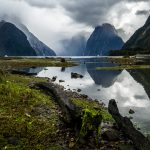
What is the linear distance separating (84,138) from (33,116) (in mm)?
8663

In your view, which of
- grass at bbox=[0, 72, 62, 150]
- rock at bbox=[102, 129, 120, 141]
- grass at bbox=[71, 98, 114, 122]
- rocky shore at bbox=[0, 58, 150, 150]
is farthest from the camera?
grass at bbox=[71, 98, 114, 122]

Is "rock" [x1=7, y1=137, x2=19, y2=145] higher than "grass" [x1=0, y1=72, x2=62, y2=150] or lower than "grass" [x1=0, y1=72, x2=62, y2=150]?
lower

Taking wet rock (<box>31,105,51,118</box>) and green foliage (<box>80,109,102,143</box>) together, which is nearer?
green foliage (<box>80,109,102,143</box>)

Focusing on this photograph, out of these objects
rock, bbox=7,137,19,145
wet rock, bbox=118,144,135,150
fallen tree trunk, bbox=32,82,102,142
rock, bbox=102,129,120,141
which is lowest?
wet rock, bbox=118,144,135,150

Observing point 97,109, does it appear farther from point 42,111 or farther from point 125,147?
point 125,147

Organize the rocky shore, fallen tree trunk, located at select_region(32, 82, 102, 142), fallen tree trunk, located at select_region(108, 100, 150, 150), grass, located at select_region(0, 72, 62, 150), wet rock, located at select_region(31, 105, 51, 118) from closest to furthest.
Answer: fallen tree trunk, located at select_region(108, 100, 150, 150) → the rocky shore → fallen tree trunk, located at select_region(32, 82, 102, 142) → grass, located at select_region(0, 72, 62, 150) → wet rock, located at select_region(31, 105, 51, 118)

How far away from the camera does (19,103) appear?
3269 cm

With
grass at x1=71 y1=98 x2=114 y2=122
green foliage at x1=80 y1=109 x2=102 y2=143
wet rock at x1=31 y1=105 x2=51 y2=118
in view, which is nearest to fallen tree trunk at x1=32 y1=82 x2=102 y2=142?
green foliage at x1=80 y1=109 x2=102 y2=143

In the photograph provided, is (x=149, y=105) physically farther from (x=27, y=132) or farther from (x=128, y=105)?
(x=27, y=132)

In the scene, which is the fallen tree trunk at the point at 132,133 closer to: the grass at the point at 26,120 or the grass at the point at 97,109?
the grass at the point at 26,120

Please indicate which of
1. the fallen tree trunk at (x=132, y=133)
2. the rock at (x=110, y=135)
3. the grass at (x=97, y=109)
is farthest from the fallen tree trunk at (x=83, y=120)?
the grass at (x=97, y=109)

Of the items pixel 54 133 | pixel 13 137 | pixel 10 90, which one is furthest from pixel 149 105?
pixel 13 137

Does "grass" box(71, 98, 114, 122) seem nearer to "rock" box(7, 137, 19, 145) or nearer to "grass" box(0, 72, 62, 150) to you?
"grass" box(0, 72, 62, 150)

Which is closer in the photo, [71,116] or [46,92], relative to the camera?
[71,116]
